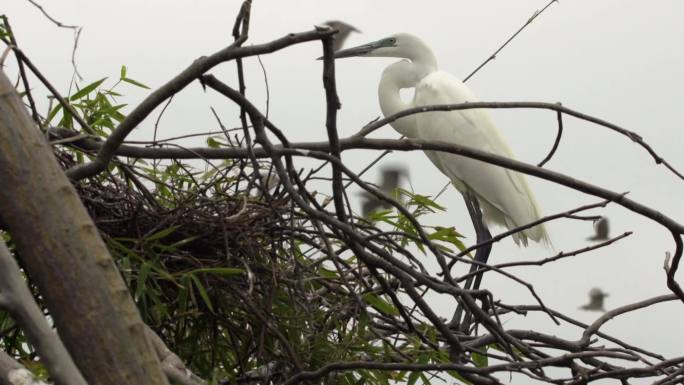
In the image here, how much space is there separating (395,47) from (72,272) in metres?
Answer: 2.86

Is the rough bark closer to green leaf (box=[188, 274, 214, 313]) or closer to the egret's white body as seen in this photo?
green leaf (box=[188, 274, 214, 313])

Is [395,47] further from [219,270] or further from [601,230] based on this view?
[219,270]

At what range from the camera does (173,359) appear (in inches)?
44.5

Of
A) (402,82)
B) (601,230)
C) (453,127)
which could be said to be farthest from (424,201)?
(453,127)

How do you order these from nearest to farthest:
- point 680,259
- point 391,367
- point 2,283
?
1. point 2,283
2. point 391,367
3. point 680,259

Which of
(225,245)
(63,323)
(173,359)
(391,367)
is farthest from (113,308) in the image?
(225,245)

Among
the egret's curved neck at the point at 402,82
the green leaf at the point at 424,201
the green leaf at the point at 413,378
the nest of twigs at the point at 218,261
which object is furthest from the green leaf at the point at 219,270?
the egret's curved neck at the point at 402,82

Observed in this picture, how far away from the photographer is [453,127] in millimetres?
3775

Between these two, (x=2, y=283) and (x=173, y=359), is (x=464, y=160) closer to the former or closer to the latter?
(x=173, y=359)

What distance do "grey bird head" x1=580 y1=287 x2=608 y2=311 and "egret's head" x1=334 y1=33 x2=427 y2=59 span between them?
180 cm

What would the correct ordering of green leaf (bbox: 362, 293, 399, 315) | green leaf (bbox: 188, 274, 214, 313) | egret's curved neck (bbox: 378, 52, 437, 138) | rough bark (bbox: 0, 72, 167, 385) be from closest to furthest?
1. rough bark (bbox: 0, 72, 167, 385)
2. green leaf (bbox: 188, 274, 214, 313)
3. green leaf (bbox: 362, 293, 399, 315)
4. egret's curved neck (bbox: 378, 52, 437, 138)

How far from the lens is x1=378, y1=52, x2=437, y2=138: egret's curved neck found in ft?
11.7

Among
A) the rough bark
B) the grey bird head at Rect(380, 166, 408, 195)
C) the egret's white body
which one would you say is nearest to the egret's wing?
the egret's white body

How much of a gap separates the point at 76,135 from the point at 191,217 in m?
0.21
